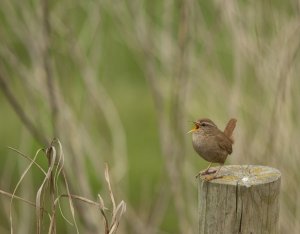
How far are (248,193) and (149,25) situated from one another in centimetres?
234

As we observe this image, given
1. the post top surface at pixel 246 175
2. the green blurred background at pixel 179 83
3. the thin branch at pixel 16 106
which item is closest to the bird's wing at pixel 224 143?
the post top surface at pixel 246 175

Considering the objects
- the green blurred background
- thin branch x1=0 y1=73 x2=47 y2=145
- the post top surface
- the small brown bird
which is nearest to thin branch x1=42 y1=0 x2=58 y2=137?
the green blurred background

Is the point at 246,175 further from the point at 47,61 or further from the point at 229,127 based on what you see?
the point at 47,61

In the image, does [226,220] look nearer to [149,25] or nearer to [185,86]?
[185,86]

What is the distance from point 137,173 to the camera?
7.86 metres

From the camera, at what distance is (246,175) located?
2.63 metres

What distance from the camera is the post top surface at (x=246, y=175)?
8.36 ft

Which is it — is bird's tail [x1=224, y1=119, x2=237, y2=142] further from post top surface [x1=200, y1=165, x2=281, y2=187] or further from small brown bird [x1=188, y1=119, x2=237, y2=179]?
post top surface [x1=200, y1=165, x2=281, y2=187]

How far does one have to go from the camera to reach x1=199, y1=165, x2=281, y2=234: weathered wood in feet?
8.18

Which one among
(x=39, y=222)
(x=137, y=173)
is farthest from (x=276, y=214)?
(x=137, y=173)

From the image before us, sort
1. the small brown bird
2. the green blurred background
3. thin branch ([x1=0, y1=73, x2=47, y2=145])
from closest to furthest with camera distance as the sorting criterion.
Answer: the small brown bird
thin branch ([x1=0, y1=73, x2=47, y2=145])
the green blurred background

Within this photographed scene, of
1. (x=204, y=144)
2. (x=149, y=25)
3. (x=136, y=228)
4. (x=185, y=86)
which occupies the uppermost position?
(x=149, y=25)

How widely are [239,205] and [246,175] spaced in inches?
6.8

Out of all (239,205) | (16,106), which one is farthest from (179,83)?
(239,205)
